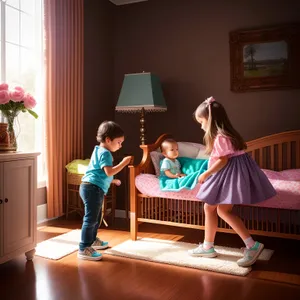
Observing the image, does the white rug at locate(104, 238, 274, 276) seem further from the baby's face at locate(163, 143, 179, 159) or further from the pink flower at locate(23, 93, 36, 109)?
the pink flower at locate(23, 93, 36, 109)

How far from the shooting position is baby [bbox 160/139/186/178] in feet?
9.91

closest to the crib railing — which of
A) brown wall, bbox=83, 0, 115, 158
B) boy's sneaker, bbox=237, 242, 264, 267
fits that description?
boy's sneaker, bbox=237, 242, 264, 267

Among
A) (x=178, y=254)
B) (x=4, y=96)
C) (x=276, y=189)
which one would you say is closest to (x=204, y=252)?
(x=178, y=254)

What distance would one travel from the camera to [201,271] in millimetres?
2293

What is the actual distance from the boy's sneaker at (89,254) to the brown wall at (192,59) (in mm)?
1686

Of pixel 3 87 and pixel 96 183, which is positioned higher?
pixel 3 87

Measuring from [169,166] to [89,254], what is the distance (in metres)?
0.93

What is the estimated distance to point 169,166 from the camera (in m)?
3.04

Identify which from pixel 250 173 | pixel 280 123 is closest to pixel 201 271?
pixel 250 173

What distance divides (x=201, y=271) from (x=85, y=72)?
7.79 feet

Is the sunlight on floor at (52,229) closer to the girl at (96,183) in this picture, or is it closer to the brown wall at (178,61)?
the girl at (96,183)

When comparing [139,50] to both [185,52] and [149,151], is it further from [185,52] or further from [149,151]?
[149,151]

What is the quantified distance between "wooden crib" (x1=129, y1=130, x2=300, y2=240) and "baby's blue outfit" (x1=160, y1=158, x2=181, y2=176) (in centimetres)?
15

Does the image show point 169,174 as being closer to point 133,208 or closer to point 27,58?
point 133,208
